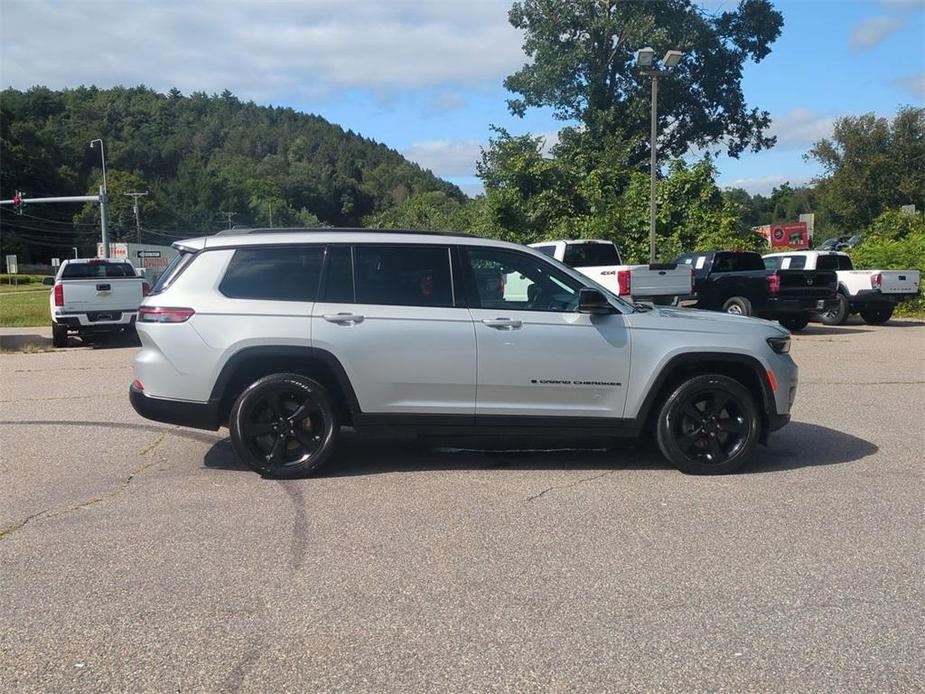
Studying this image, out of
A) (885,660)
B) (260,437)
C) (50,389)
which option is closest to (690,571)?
(885,660)

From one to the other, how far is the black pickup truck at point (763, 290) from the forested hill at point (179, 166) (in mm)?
94969

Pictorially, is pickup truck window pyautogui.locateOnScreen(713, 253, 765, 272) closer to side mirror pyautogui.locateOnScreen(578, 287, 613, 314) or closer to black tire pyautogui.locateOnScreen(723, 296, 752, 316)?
black tire pyautogui.locateOnScreen(723, 296, 752, 316)

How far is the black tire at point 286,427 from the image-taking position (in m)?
6.12

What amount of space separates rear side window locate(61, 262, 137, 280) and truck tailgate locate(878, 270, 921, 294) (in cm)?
1716

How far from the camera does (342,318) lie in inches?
241

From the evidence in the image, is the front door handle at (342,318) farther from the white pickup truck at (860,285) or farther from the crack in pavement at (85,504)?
the white pickup truck at (860,285)

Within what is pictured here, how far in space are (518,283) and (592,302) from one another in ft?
1.91

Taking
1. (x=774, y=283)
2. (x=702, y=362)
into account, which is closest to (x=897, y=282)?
(x=774, y=283)

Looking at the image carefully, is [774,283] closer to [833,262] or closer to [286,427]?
[833,262]

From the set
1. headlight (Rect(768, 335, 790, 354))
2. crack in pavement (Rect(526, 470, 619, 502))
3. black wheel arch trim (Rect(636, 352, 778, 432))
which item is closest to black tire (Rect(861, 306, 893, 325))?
headlight (Rect(768, 335, 790, 354))

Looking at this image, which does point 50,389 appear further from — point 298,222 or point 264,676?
point 298,222

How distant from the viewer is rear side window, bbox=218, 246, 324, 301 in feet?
20.3

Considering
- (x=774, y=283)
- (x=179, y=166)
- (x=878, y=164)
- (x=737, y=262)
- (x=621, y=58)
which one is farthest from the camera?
(x=179, y=166)

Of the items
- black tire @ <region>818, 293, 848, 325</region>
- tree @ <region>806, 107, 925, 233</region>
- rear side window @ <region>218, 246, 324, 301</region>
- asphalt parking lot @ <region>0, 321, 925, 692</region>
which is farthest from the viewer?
tree @ <region>806, 107, 925, 233</region>
